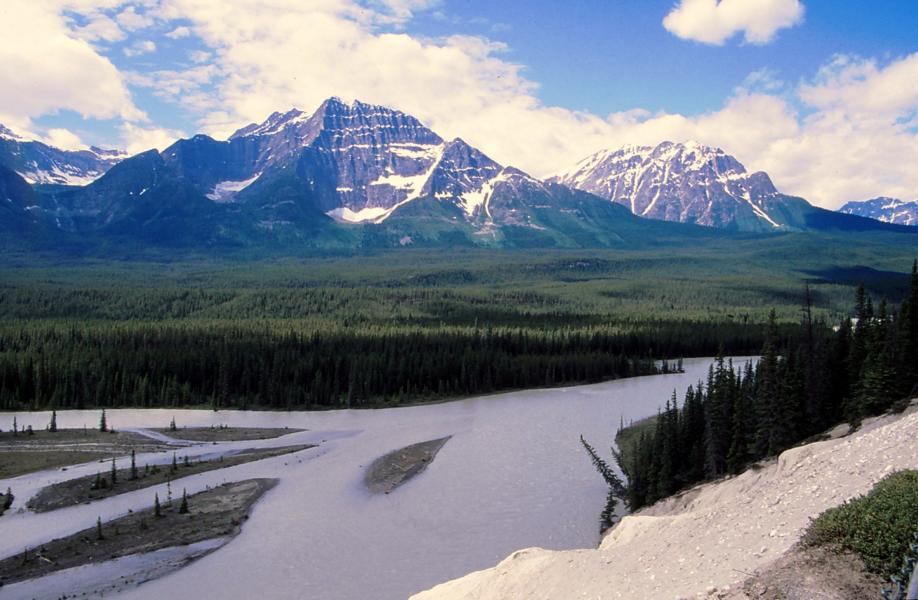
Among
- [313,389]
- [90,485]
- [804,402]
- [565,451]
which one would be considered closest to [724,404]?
[804,402]

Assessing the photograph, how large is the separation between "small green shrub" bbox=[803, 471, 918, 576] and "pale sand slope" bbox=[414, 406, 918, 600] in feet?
4.41

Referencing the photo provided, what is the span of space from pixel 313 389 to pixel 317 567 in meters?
68.8

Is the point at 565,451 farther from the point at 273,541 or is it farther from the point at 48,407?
the point at 48,407

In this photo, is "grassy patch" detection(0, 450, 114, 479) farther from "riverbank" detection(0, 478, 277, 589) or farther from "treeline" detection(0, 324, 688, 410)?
"treeline" detection(0, 324, 688, 410)

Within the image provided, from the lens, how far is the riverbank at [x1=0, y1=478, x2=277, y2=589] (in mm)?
46219

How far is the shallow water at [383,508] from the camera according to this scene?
44656 mm

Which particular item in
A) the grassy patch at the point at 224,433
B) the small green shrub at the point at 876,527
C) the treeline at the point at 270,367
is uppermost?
the small green shrub at the point at 876,527

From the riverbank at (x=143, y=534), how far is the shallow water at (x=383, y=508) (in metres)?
1.94

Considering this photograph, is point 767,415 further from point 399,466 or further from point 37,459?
point 37,459

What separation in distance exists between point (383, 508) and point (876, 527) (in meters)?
46.4

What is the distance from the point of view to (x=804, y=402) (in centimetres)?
5191

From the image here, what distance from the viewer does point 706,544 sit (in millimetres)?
20828

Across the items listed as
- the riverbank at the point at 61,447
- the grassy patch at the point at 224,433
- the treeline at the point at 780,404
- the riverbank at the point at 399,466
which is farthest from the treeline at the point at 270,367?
the treeline at the point at 780,404

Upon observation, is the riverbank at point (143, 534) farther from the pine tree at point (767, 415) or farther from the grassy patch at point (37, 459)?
the pine tree at point (767, 415)
